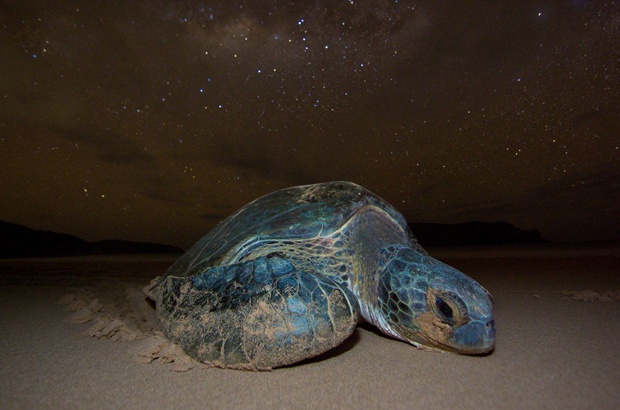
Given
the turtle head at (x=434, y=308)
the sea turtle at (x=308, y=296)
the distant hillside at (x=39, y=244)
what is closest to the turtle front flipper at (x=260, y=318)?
the sea turtle at (x=308, y=296)

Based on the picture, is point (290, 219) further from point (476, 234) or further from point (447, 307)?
point (476, 234)

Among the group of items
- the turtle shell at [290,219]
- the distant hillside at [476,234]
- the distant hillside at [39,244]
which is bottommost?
the distant hillside at [39,244]

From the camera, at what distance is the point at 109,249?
85.4 ft

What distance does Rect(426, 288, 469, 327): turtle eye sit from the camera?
4.82 feet

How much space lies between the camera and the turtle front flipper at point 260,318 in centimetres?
134

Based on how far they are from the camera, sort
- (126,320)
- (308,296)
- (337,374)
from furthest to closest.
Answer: (126,320)
(308,296)
(337,374)

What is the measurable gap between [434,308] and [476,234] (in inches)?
1152

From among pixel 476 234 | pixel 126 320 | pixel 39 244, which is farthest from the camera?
pixel 476 234

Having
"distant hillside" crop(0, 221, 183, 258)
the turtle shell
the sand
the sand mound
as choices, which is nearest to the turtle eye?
the sand

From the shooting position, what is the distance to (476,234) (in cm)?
2648

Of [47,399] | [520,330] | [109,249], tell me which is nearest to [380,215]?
[520,330]

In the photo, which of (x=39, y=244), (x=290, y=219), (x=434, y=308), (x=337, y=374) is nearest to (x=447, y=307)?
(x=434, y=308)

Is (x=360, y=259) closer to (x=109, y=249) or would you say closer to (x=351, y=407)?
(x=351, y=407)

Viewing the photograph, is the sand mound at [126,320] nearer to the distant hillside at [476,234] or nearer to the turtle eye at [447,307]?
the turtle eye at [447,307]
